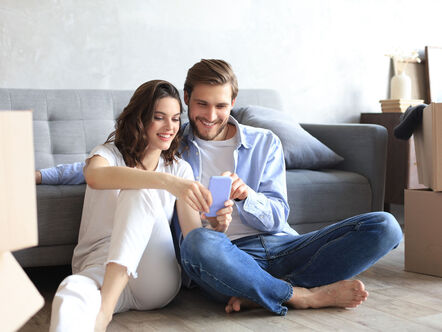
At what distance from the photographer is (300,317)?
5.90 ft

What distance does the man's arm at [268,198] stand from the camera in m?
1.81

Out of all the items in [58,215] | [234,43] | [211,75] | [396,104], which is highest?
[234,43]

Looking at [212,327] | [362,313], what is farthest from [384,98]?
[212,327]

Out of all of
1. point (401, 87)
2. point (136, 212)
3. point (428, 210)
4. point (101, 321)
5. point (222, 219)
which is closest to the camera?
point (101, 321)

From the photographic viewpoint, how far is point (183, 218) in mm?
1861

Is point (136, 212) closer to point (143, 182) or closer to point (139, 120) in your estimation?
point (143, 182)

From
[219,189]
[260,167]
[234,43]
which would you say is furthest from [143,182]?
[234,43]

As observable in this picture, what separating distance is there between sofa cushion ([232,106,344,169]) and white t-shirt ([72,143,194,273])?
103 cm

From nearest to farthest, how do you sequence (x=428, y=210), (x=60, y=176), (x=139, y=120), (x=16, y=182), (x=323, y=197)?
(x=16, y=182), (x=139, y=120), (x=60, y=176), (x=428, y=210), (x=323, y=197)

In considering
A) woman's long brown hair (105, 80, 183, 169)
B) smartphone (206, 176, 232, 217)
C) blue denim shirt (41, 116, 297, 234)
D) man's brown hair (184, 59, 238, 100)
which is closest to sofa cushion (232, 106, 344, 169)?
blue denim shirt (41, 116, 297, 234)

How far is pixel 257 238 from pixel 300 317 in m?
0.29

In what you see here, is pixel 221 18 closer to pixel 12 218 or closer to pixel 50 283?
pixel 50 283

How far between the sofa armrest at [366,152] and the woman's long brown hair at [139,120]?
4.10 feet

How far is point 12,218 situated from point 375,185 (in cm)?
229
